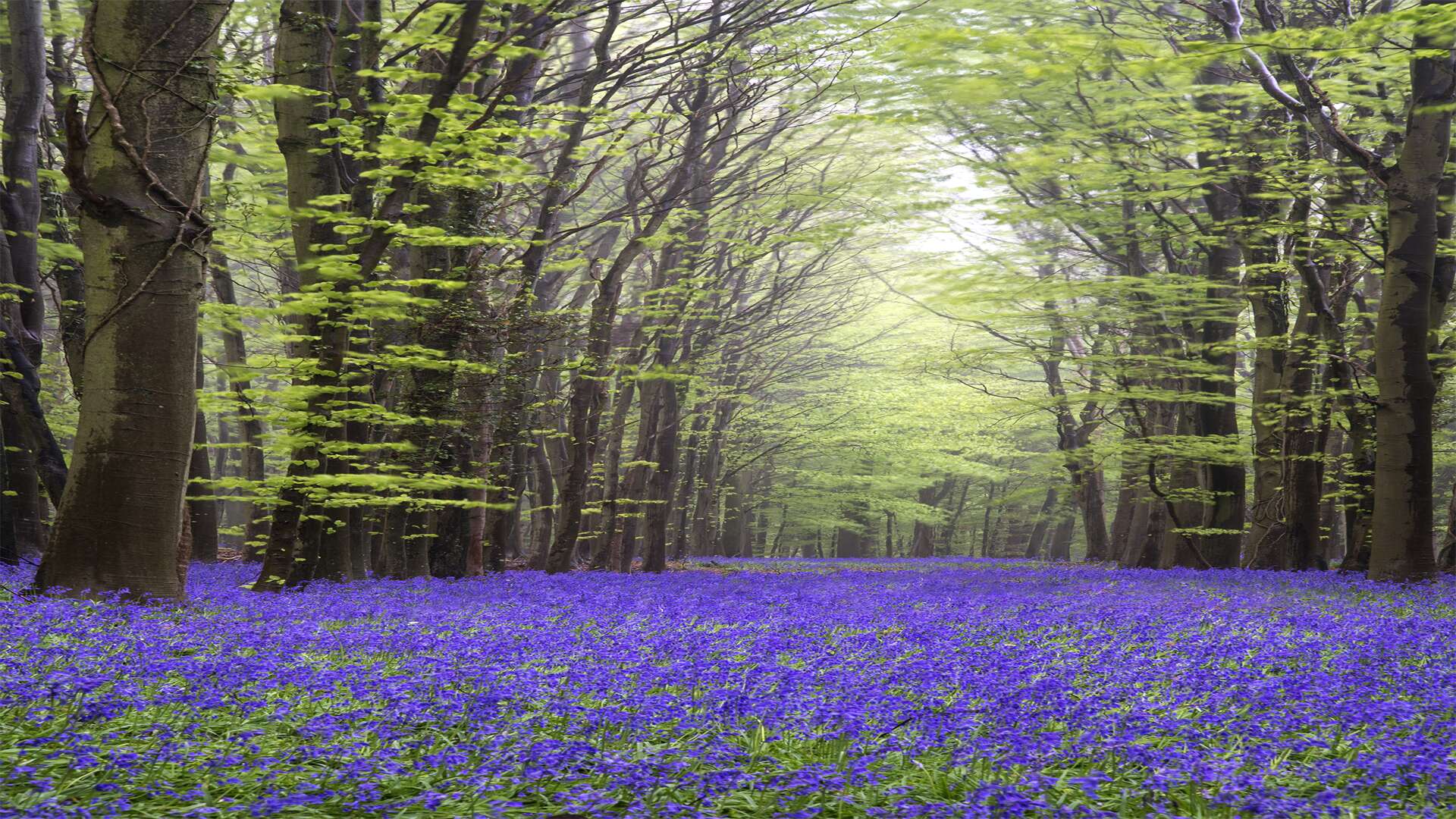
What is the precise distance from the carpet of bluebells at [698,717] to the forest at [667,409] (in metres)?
0.04

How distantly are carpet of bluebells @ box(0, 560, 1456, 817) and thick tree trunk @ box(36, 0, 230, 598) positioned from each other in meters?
0.54

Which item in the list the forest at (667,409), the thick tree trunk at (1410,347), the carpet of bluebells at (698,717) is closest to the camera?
the carpet of bluebells at (698,717)

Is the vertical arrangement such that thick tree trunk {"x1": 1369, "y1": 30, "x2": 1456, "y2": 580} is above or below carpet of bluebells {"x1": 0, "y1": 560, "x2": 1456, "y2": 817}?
above

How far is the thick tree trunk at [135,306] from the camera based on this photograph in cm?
743

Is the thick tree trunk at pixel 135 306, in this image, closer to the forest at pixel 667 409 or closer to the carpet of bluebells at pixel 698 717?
the forest at pixel 667 409

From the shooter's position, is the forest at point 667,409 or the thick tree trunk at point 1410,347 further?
the thick tree trunk at point 1410,347

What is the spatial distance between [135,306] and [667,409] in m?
13.3

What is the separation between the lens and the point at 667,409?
20.5 meters

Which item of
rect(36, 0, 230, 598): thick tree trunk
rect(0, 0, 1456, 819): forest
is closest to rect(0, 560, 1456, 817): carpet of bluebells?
rect(0, 0, 1456, 819): forest

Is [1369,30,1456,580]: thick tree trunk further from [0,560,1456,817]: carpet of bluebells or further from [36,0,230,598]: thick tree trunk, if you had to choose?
[36,0,230,598]: thick tree trunk

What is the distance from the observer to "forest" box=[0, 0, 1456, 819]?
4.06 metres

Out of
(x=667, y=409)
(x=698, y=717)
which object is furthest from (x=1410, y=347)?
(x=667, y=409)

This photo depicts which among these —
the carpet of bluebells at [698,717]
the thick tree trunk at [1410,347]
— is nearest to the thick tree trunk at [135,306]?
the carpet of bluebells at [698,717]

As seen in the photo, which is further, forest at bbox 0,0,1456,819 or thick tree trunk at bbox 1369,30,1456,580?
thick tree trunk at bbox 1369,30,1456,580
